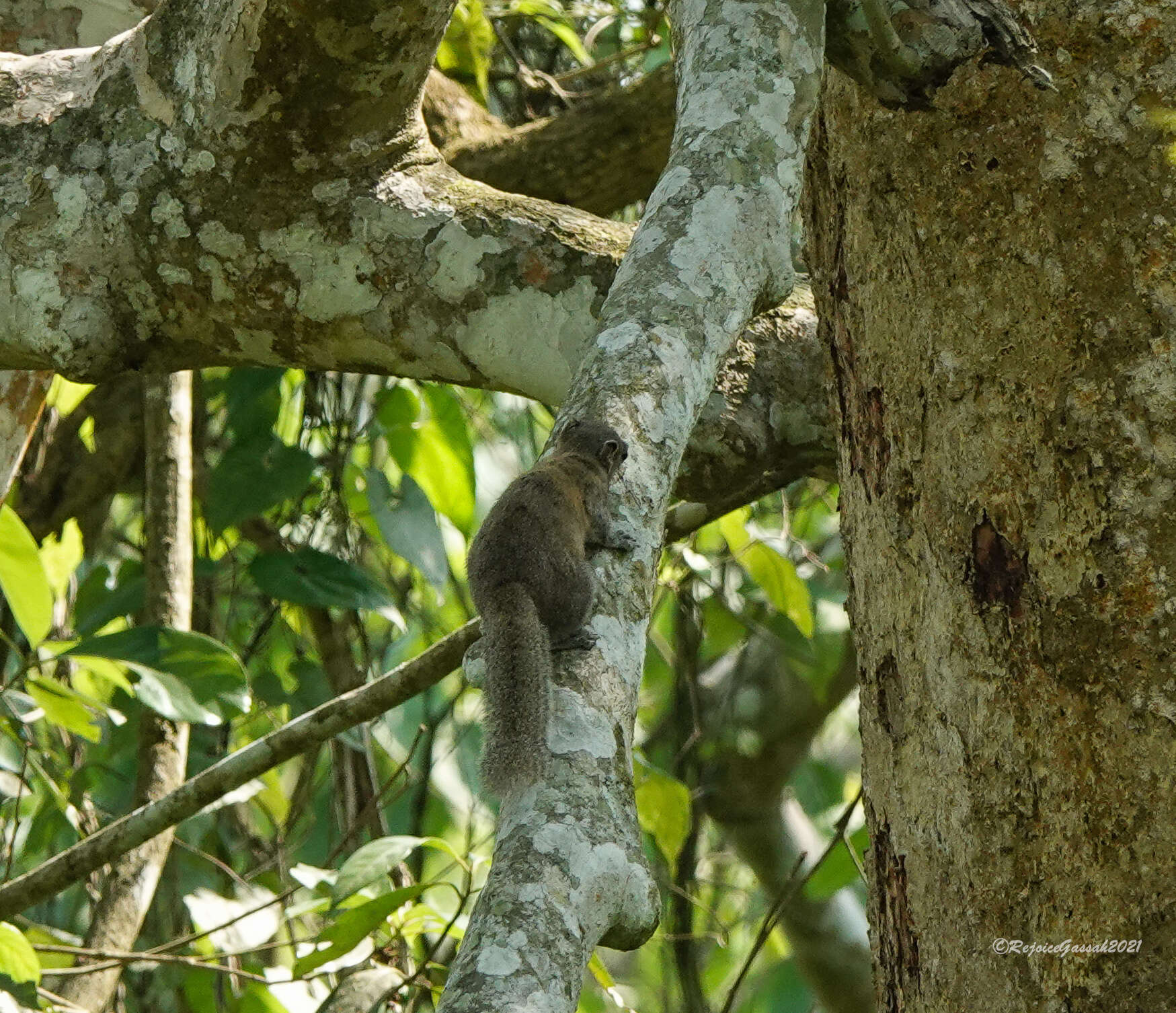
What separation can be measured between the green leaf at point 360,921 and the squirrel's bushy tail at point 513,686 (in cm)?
86

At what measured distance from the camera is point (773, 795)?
545 centimetres

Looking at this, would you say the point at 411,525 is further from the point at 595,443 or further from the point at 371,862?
the point at 595,443

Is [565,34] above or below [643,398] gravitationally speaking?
above

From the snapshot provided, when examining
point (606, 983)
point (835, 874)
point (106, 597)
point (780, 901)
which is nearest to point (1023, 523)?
point (780, 901)

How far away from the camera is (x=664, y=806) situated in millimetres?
3461

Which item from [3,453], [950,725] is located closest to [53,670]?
[3,453]

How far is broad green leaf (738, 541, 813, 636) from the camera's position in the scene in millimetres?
3738

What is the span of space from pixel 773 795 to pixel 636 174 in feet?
8.22

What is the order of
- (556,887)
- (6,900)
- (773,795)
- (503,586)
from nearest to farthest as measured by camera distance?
(556,887) < (503,586) < (6,900) < (773,795)

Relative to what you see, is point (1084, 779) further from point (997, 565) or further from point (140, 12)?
point (140, 12)

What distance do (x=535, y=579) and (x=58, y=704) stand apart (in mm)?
1574

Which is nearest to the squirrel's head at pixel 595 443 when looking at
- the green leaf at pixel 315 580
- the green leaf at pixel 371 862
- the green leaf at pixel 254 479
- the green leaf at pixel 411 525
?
the green leaf at pixel 371 862

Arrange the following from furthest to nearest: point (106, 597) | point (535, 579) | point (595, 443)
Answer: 1. point (106, 597)
2. point (535, 579)
3. point (595, 443)

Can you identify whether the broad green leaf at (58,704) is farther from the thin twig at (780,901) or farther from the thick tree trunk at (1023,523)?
the thick tree trunk at (1023,523)
